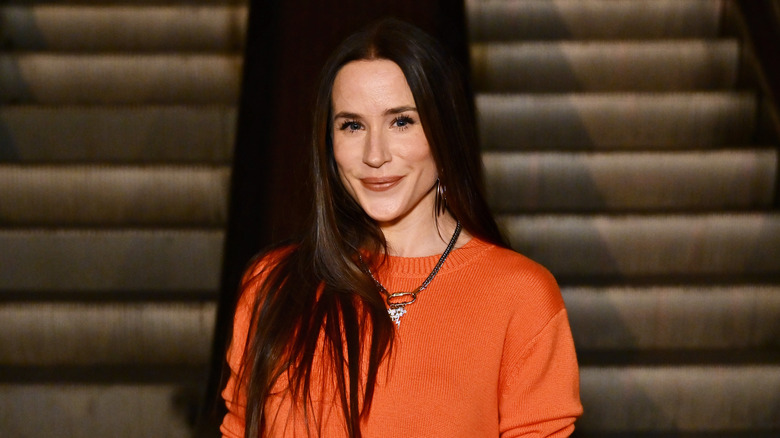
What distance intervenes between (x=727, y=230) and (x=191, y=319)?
1.97 metres

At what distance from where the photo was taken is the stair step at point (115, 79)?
3.74m

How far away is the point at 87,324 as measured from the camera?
2.84 meters

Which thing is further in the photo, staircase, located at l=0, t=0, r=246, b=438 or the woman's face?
staircase, located at l=0, t=0, r=246, b=438

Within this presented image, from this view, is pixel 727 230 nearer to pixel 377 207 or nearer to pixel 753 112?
pixel 753 112

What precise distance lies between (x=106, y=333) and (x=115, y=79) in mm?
1382

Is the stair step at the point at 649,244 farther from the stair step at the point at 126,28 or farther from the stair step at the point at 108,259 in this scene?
the stair step at the point at 126,28

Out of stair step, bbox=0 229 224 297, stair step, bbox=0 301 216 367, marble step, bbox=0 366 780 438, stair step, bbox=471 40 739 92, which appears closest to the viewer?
marble step, bbox=0 366 780 438

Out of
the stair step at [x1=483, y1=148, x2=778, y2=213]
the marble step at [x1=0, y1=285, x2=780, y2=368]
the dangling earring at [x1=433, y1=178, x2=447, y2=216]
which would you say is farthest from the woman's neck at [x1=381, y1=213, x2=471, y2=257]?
the stair step at [x1=483, y1=148, x2=778, y2=213]

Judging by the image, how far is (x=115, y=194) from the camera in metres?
3.28

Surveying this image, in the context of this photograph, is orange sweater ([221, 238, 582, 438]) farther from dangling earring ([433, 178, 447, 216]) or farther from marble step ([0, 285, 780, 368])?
marble step ([0, 285, 780, 368])

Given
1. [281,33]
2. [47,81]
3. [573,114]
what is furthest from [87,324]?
[573,114]

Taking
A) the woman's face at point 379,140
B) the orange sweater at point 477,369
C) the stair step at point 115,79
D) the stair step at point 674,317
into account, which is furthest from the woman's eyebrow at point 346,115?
the stair step at point 115,79

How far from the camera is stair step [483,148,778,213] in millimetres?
3328

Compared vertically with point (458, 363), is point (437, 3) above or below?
above
